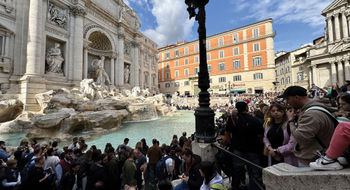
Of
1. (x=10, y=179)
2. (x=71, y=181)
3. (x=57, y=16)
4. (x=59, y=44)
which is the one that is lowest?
(x=71, y=181)

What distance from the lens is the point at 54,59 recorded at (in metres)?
14.9

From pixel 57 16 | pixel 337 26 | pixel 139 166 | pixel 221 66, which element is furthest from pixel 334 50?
pixel 57 16

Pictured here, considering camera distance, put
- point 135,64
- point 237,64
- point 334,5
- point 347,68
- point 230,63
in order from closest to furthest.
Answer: point 347,68 < point 334,5 < point 135,64 < point 237,64 < point 230,63

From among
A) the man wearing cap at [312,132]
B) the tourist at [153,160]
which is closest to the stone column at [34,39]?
the tourist at [153,160]

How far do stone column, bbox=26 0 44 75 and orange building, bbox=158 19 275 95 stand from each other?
2742cm

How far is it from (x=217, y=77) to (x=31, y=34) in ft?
102

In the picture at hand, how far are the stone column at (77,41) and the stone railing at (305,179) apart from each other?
18977 mm

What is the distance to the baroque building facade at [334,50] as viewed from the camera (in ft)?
66.3

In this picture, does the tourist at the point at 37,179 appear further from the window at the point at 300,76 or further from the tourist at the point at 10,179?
the window at the point at 300,76

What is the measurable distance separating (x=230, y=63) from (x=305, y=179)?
3437cm

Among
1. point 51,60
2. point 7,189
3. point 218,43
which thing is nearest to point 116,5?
point 51,60

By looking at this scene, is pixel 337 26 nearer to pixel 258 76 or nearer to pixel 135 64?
pixel 258 76

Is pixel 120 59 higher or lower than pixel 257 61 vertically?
lower

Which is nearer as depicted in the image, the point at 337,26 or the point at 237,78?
the point at 337,26
